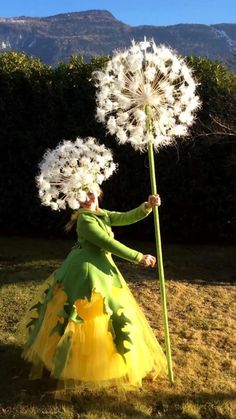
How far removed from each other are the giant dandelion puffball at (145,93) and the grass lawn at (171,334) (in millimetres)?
1976

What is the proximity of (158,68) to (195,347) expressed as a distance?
2.58 m

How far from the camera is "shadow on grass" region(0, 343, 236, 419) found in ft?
13.1

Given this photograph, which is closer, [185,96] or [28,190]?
[185,96]

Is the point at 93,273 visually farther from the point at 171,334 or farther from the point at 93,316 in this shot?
the point at 171,334

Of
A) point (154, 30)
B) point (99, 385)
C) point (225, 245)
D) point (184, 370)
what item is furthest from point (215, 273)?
point (154, 30)

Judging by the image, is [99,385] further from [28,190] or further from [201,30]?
[201,30]

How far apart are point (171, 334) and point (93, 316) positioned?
1.58 metres

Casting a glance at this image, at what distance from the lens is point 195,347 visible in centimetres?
510

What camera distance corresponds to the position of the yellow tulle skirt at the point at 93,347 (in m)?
4.04

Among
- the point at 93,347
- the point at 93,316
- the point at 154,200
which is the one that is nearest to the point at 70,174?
the point at 154,200

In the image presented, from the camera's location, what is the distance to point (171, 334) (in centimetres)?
542

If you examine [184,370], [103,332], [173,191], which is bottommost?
[184,370]

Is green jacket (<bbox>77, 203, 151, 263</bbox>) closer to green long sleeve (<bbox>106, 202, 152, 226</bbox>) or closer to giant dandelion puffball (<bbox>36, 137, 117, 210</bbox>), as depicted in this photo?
green long sleeve (<bbox>106, 202, 152, 226</bbox>)

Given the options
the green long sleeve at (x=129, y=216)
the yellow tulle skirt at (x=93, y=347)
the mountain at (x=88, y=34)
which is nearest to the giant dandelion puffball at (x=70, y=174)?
the green long sleeve at (x=129, y=216)
